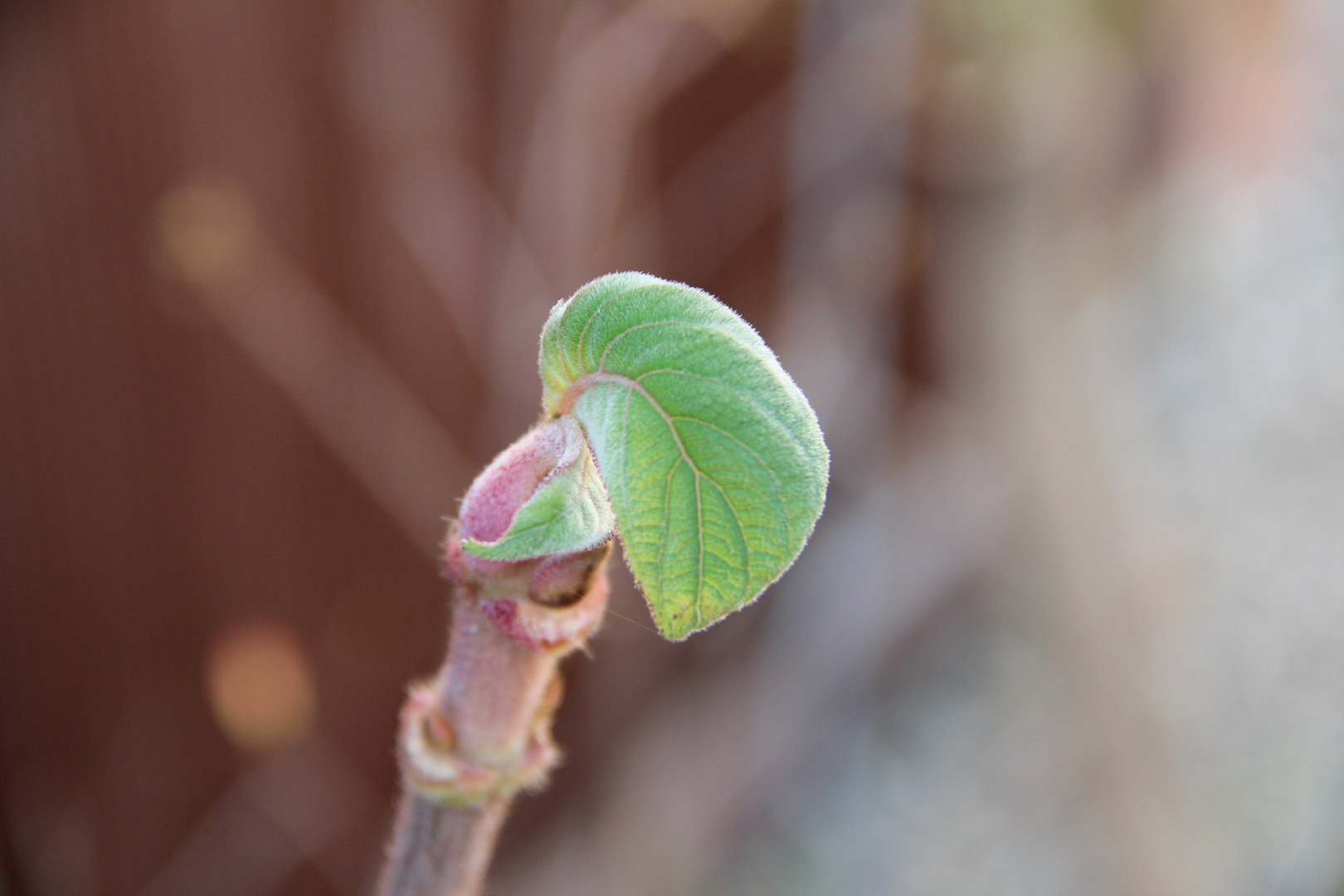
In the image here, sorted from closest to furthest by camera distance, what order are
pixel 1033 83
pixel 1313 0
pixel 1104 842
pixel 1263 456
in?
pixel 1033 83 < pixel 1104 842 < pixel 1313 0 < pixel 1263 456

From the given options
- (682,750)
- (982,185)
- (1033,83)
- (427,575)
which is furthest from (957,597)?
(427,575)

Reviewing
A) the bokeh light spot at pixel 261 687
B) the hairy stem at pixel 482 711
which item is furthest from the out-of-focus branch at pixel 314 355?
the hairy stem at pixel 482 711

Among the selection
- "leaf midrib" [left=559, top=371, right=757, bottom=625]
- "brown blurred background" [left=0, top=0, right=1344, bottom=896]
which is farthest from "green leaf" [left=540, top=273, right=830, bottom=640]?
"brown blurred background" [left=0, top=0, right=1344, bottom=896]

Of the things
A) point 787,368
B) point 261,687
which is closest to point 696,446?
point 261,687

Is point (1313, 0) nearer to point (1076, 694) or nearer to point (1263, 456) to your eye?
point (1263, 456)

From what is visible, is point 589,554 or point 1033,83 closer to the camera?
point 589,554

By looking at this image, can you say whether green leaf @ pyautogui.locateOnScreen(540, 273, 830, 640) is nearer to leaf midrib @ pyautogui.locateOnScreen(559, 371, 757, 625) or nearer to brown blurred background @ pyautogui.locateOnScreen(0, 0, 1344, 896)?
leaf midrib @ pyautogui.locateOnScreen(559, 371, 757, 625)

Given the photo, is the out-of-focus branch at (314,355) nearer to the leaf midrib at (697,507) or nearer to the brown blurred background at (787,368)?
the brown blurred background at (787,368)
